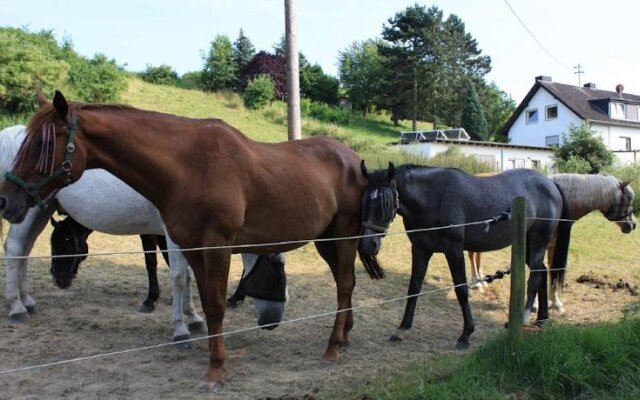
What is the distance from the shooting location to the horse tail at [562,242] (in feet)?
21.7

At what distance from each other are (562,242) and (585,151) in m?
19.3

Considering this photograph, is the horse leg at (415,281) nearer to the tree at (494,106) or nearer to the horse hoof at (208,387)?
the horse hoof at (208,387)

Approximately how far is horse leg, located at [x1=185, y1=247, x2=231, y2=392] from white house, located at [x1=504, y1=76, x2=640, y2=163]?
37.4 m

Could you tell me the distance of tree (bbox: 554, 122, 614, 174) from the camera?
22516mm

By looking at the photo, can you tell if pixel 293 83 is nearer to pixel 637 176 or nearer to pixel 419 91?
pixel 637 176

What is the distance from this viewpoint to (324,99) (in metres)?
52.2

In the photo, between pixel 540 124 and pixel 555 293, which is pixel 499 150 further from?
pixel 555 293

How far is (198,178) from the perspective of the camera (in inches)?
154

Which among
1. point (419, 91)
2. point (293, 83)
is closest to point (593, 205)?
point (293, 83)

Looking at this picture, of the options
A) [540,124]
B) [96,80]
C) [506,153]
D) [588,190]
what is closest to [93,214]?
[588,190]

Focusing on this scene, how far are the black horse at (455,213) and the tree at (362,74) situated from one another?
45.6 m

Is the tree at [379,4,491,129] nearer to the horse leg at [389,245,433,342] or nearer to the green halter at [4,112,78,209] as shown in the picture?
the horse leg at [389,245,433,342]

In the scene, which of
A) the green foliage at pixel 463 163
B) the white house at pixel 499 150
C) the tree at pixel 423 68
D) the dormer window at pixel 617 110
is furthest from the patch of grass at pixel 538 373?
the tree at pixel 423 68

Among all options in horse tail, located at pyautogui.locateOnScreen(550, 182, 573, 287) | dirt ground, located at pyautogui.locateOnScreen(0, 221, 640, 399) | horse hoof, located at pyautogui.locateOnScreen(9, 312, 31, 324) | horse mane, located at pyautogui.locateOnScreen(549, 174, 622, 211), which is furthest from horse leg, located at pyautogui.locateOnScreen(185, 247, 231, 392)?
horse mane, located at pyautogui.locateOnScreen(549, 174, 622, 211)
